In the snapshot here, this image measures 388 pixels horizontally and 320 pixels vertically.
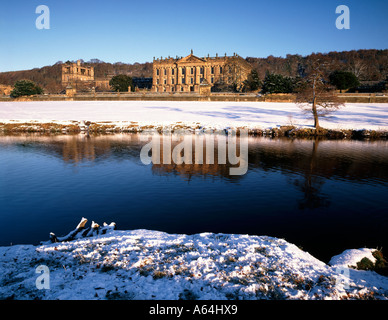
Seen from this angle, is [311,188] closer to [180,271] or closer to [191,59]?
[180,271]

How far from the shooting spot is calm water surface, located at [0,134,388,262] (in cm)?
925

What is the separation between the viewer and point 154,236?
794 centimetres

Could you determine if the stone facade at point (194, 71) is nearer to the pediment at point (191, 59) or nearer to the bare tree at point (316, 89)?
the pediment at point (191, 59)

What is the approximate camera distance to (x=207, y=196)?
12.4 meters

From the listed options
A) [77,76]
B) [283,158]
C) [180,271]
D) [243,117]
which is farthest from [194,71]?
[180,271]

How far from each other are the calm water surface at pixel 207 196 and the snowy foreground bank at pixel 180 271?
1499mm

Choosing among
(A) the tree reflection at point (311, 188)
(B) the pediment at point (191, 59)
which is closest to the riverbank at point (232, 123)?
(A) the tree reflection at point (311, 188)

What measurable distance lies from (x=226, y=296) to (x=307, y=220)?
6047mm

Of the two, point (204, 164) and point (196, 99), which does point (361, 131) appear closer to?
point (204, 164)

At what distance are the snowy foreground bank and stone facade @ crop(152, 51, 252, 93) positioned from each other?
272 ft

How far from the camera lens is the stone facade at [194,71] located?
89875 mm

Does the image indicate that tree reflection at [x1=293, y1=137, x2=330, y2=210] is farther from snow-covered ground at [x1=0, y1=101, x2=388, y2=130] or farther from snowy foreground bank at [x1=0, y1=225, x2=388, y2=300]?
snow-covered ground at [x1=0, y1=101, x2=388, y2=130]

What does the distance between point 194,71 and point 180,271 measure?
317 feet
